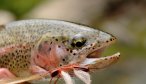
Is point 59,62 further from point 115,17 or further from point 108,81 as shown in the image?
point 115,17

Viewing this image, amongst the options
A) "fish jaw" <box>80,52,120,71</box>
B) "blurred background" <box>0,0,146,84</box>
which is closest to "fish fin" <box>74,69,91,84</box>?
"fish jaw" <box>80,52,120,71</box>

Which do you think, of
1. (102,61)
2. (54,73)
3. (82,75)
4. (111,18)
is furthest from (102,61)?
(111,18)

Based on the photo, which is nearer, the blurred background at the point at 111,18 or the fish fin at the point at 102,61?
the fish fin at the point at 102,61

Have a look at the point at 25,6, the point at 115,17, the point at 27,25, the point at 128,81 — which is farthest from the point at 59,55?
the point at 115,17

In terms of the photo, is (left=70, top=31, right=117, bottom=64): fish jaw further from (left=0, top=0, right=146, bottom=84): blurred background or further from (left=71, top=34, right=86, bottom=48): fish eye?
(left=0, top=0, right=146, bottom=84): blurred background

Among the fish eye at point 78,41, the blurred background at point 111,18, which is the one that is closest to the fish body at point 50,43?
the fish eye at point 78,41

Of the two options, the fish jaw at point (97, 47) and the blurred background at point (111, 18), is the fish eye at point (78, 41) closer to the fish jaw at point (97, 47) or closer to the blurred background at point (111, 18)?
the fish jaw at point (97, 47)
